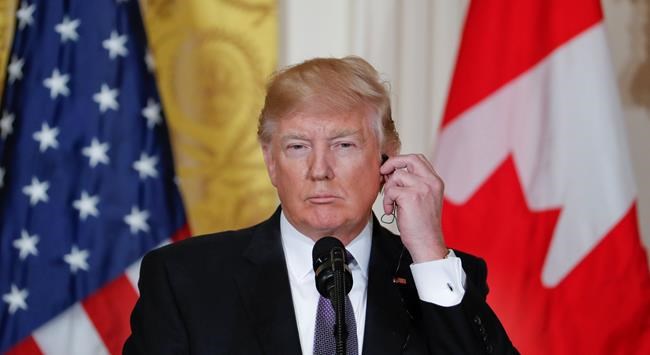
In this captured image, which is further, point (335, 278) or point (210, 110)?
point (210, 110)

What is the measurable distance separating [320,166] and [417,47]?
1.86 meters

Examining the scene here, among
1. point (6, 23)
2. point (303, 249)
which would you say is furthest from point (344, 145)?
point (6, 23)

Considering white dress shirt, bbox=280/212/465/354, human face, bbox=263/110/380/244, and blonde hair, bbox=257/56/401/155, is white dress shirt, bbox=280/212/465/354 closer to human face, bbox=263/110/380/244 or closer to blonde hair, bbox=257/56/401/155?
human face, bbox=263/110/380/244

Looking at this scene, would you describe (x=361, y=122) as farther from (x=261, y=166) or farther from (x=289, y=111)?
(x=261, y=166)

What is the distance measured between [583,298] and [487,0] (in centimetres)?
111

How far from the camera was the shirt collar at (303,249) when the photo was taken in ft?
7.91

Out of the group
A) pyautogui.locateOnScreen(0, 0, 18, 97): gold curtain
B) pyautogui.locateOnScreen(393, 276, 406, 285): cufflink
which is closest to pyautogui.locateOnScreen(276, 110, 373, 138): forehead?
pyautogui.locateOnScreen(393, 276, 406, 285): cufflink

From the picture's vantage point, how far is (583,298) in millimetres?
3436

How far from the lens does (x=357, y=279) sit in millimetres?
2443

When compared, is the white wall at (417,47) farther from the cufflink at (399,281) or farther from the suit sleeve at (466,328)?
the suit sleeve at (466,328)

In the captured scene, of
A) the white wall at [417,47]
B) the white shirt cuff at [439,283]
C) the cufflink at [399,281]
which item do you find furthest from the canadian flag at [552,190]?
the white shirt cuff at [439,283]

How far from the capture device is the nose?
2.30m

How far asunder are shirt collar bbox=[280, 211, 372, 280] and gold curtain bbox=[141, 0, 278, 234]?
1.50 m

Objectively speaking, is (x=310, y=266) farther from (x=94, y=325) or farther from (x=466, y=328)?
(x=94, y=325)
